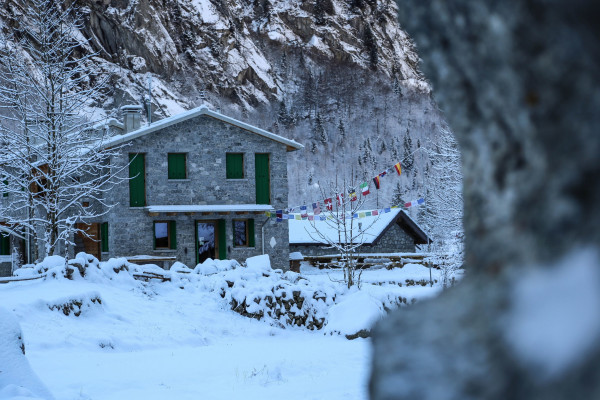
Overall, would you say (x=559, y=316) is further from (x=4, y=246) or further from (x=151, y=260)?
(x=4, y=246)

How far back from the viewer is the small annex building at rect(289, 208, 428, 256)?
31.1 m

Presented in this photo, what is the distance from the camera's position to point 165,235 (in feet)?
82.5

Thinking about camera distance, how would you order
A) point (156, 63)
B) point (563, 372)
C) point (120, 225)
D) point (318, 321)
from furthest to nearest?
point (156, 63) < point (120, 225) < point (318, 321) < point (563, 372)

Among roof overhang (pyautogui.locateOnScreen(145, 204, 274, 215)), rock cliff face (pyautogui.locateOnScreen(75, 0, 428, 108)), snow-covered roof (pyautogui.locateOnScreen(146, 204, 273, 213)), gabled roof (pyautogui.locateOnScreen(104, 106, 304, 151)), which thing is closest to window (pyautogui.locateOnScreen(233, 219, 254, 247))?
roof overhang (pyautogui.locateOnScreen(145, 204, 274, 215))

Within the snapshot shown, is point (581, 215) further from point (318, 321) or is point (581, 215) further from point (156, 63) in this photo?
point (156, 63)

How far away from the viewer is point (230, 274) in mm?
A: 16578

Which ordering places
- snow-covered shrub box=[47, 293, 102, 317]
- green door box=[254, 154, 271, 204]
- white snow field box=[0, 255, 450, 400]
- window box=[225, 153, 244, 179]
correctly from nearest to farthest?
white snow field box=[0, 255, 450, 400]
snow-covered shrub box=[47, 293, 102, 317]
window box=[225, 153, 244, 179]
green door box=[254, 154, 271, 204]

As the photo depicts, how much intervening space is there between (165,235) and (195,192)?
6.50 ft

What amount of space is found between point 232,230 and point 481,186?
25.0 m

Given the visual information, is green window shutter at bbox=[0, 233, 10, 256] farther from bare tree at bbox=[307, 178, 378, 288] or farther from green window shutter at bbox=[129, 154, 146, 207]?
bare tree at bbox=[307, 178, 378, 288]

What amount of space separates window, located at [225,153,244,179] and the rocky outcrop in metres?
25.1

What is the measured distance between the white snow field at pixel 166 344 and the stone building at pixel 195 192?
6.62 metres

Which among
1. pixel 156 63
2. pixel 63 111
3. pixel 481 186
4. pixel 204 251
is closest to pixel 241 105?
pixel 156 63

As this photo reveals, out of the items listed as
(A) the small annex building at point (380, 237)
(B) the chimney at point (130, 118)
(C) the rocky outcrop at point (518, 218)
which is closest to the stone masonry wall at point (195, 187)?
(B) the chimney at point (130, 118)
